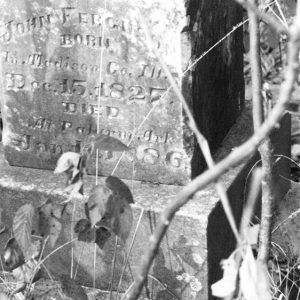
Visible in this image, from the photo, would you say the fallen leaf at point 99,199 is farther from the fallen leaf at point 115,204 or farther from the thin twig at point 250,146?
the thin twig at point 250,146

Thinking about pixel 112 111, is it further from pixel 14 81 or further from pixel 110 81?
pixel 14 81

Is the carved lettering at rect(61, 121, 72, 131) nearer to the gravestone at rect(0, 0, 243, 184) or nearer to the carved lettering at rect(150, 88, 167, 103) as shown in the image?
the gravestone at rect(0, 0, 243, 184)

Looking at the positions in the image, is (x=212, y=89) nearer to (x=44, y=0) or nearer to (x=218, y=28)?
(x=218, y=28)

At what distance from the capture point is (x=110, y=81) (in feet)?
7.73

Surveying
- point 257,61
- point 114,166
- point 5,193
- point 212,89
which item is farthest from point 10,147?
point 257,61

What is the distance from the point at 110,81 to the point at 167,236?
0.50 metres

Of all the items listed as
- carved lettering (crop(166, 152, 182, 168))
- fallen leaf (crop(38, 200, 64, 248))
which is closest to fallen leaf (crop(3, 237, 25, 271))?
fallen leaf (crop(38, 200, 64, 248))

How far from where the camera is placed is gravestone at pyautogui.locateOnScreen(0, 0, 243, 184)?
2.25 m

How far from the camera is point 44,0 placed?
2334 mm

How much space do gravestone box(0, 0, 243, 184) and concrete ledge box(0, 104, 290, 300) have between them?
9cm

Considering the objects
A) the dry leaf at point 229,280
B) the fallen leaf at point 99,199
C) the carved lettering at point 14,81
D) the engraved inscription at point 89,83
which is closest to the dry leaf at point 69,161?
the fallen leaf at point 99,199

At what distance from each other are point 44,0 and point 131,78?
1.16 feet

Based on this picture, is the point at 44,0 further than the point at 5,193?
No

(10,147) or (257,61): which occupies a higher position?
(257,61)
